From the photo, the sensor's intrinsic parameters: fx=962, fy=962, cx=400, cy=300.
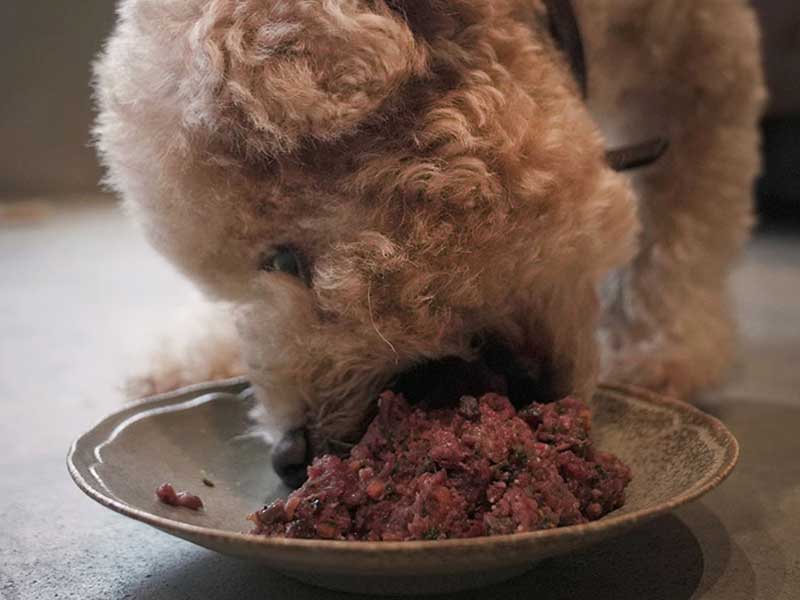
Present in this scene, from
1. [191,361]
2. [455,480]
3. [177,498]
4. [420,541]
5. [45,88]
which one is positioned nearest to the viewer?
[420,541]

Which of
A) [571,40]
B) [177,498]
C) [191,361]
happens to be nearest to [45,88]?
[191,361]

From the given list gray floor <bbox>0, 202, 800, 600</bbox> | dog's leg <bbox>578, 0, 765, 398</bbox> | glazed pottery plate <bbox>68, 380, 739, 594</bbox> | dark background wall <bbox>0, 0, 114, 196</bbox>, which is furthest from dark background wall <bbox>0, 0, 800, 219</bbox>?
glazed pottery plate <bbox>68, 380, 739, 594</bbox>

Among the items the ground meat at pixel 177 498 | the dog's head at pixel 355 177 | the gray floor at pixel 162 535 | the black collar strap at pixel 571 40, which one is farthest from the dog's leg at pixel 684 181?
the ground meat at pixel 177 498

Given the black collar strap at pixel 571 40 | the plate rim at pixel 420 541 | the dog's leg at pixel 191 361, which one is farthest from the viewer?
the dog's leg at pixel 191 361

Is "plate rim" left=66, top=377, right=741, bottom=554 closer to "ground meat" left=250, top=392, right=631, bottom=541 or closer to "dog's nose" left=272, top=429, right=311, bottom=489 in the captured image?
"ground meat" left=250, top=392, right=631, bottom=541

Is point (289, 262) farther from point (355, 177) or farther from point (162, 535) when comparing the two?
point (162, 535)

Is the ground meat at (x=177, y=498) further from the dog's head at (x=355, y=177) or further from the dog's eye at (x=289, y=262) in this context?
Answer: the dog's eye at (x=289, y=262)

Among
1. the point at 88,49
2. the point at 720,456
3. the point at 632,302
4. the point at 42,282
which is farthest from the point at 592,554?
the point at 88,49

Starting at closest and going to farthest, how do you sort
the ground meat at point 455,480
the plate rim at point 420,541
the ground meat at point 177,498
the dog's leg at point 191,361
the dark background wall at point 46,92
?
1. the plate rim at point 420,541
2. the ground meat at point 455,480
3. the ground meat at point 177,498
4. the dog's leg at point 191,361
5. the dark background wall at point 46,92

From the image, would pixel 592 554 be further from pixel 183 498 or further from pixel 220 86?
→ pixel 220 86
